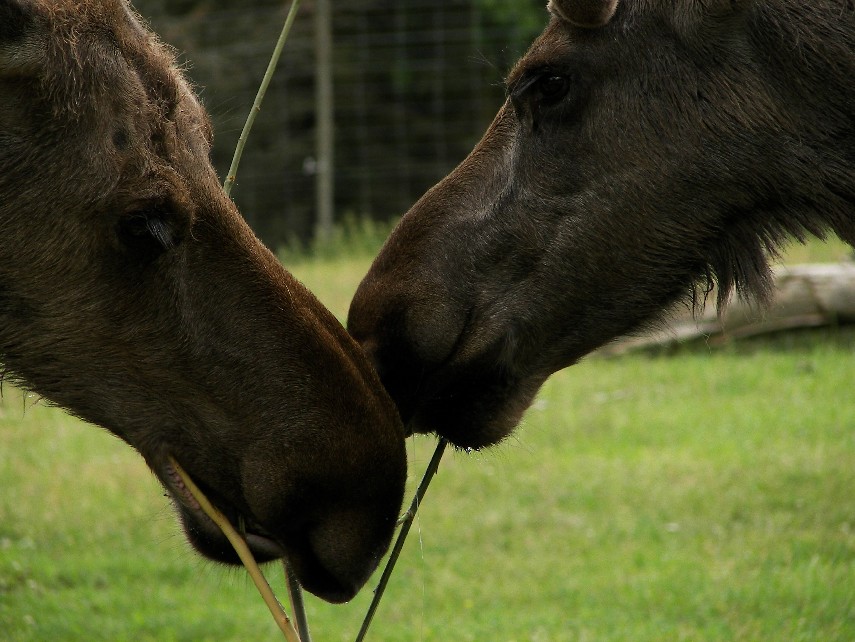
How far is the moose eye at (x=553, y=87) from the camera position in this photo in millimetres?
3955

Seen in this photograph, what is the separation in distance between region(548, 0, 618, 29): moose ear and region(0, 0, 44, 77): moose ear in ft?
5.27

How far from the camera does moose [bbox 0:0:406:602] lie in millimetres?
3146

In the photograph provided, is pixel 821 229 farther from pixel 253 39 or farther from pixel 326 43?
pixel 253 39

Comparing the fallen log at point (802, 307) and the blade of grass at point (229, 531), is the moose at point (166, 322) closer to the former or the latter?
the blade of grass at point (229, 531)

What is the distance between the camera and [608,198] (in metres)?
3.93

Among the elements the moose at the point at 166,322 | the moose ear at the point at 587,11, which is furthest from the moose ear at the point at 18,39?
the moose ear at the point at 587,11

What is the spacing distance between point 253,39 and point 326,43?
6.58 ft

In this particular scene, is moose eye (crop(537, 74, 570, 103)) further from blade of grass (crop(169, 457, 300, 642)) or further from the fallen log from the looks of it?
the fallen log

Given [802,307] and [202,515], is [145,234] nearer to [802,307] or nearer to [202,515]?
[202,515]

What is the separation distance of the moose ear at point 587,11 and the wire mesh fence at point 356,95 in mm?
12931

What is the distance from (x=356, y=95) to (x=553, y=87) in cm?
1400

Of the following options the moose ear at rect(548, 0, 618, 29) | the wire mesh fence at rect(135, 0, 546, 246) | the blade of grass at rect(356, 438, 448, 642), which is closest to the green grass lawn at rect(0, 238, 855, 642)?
the blade of grass at rect(356, 438, 448, 642)

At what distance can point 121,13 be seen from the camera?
3.40 meters

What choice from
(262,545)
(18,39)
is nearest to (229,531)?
(262,545)
